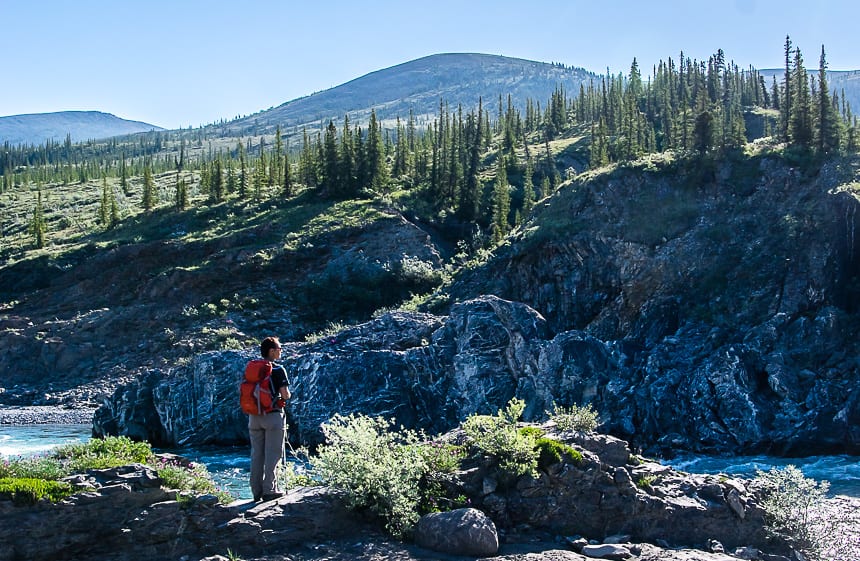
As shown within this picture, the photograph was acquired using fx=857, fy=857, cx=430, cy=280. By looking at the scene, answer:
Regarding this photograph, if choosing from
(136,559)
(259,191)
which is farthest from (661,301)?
(259,191)

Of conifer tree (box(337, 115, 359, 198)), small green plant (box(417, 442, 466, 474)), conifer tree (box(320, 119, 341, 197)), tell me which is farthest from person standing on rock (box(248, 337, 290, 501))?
conifer tree (box(320, 119, 341, 197))

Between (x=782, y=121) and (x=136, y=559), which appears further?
(x=782, y=121)

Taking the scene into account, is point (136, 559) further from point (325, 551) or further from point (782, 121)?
point (782, 121)

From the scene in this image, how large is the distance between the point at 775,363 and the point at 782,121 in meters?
36.5

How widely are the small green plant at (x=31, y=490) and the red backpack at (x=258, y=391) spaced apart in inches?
108

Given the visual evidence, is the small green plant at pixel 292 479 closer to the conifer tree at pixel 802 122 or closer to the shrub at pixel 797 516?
the shrub at pixel 797 516

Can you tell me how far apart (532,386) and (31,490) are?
2496 centimetres

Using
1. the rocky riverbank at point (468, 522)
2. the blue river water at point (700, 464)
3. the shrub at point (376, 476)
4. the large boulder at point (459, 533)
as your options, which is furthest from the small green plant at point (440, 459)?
the blue river water at point (700, 464)

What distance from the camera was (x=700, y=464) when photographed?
104 ft

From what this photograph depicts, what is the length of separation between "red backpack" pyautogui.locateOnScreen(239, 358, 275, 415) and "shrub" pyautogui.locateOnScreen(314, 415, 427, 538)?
1.21 meters

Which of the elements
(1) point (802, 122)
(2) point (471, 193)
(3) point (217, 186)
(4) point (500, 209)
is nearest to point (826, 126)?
(1) point (802, 122)

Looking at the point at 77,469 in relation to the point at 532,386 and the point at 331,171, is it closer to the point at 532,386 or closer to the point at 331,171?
the point at 532,386

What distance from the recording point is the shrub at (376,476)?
43.0 ft

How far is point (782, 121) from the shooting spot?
66938 mm
